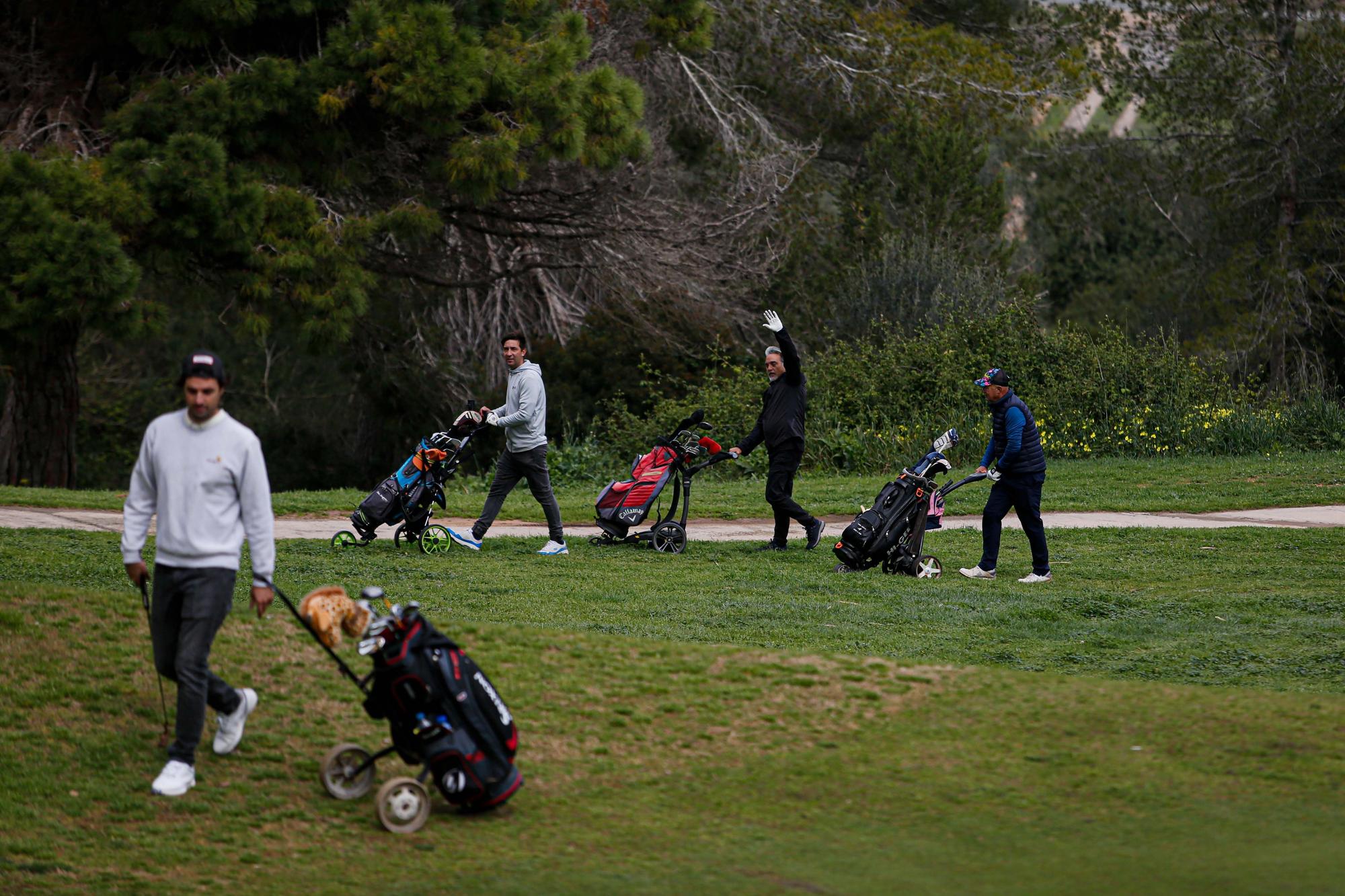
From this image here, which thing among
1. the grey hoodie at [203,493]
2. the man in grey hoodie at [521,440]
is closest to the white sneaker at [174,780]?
the grey hoodie at [203,493]

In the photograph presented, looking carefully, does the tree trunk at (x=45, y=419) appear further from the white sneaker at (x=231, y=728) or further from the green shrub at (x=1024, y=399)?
the white sneaker at (x=231, y=728)

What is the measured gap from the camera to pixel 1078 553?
13.3 metres

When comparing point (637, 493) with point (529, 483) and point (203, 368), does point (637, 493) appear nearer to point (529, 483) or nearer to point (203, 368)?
point (529, 483)

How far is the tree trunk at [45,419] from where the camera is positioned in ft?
67.8

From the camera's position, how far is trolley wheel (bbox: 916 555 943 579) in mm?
11844

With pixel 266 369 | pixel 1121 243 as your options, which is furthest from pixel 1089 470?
pixel 1121 243

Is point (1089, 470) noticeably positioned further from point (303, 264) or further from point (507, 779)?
point (507, 779)

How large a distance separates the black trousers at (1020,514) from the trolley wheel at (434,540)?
15.3 ft

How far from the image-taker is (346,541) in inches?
500

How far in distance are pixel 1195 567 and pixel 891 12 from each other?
20644 millimetres

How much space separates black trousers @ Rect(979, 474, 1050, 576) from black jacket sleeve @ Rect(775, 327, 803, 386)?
2.01m

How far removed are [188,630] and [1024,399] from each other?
1712 cm

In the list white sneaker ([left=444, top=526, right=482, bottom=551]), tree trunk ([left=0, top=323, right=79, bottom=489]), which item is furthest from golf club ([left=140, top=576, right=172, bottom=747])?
tree trunk ([left=0, top=323, right=79, bottom=489])

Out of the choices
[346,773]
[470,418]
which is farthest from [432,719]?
[470,418]
